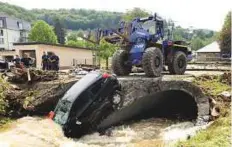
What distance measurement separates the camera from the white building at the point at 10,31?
73.4 m

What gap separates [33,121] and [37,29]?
5084 centimetres

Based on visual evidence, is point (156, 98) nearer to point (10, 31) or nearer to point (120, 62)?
point (120, 62)

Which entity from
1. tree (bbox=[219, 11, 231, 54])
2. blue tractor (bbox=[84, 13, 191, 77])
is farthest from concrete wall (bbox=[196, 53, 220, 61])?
blue tractor (bbox=[84, 13, 191, 77])

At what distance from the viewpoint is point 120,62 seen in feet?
48.9

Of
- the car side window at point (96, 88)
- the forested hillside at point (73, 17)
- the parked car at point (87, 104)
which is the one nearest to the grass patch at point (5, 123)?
the parked car at point (87, 104)

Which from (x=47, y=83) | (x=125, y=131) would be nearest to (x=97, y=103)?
(x=125, y=131)

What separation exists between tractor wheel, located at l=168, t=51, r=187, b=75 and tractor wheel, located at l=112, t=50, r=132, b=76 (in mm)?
1737

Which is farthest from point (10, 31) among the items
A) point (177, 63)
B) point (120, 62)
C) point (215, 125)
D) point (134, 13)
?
point (215, 125)

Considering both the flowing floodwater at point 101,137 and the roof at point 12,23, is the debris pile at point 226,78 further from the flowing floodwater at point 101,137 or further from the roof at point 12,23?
the roof at point 12,23

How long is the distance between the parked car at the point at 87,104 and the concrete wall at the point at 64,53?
16.9 m

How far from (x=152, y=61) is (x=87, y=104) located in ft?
11.8

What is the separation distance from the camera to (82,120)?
34.4ft

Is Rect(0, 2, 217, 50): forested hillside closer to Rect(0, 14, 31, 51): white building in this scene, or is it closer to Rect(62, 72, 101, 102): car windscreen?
Rect(0, 14, 31, 51): white building

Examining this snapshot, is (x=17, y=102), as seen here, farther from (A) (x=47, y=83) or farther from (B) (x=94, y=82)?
(B) (x=94, y=82)
